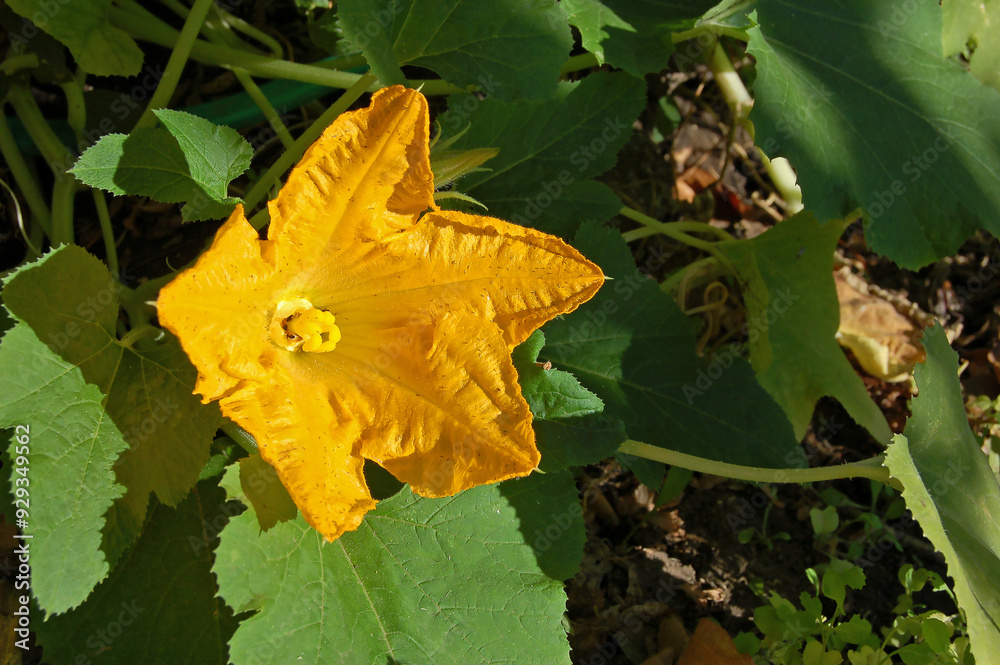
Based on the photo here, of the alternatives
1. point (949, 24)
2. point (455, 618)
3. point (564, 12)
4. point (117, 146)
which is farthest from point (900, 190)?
point (117, 146)

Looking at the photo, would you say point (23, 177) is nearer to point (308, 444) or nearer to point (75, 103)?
point (75, 103)

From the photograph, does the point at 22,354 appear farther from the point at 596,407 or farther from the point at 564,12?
the point at 564,12

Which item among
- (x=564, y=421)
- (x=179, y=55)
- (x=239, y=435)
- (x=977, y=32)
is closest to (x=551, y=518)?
(x=564, y=421)

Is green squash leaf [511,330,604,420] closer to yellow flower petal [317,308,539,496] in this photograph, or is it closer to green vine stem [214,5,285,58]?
yellow flower petal [317,308,539,496]

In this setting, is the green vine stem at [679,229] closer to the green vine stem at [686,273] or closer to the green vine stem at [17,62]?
the green vine stem at [686,273]

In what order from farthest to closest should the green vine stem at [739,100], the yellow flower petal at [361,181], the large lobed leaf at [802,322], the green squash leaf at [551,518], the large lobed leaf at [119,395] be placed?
the green vine stem at [739,100] < the large lobed leaf at [802,322] < the green squash leaf at [551,518] < the large lobed leaf at [119,395] < the yellow flower petal at [361,181]

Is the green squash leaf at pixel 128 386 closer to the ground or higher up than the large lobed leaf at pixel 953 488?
higher up

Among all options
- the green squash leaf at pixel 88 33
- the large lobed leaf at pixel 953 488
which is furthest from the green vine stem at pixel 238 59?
the large lobed leaf at pixel 953 488
